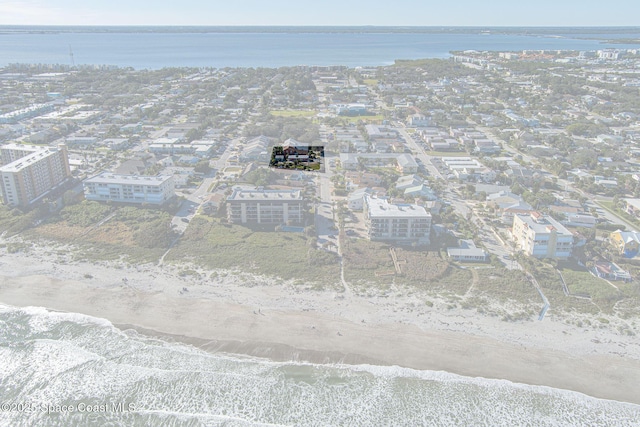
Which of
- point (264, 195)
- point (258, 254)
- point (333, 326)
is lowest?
point (333, 326)

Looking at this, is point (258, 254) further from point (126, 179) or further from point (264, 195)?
point (126, 179)

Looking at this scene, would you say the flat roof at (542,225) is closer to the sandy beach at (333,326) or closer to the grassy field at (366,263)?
the sandy beach at (333,326)

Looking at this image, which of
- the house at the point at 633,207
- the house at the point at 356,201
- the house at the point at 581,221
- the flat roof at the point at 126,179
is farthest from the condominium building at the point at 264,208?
the house at the point at 633,207

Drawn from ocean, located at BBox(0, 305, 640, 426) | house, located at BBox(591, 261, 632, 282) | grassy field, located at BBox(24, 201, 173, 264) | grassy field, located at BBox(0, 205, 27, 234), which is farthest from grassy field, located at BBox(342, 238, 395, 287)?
grassy field, located at BBox(0, 205, 27, 234)

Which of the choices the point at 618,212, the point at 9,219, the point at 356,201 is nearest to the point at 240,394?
the point at 356,201

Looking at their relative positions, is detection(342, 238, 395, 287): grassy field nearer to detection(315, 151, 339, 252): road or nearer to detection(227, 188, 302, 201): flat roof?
detection(315, 151, 339, 252): road

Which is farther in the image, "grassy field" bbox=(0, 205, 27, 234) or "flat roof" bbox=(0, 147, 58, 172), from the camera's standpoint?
"flat roof" bbox=(0, 147, 58, 172)

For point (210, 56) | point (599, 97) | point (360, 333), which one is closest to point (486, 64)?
point (599, 97)

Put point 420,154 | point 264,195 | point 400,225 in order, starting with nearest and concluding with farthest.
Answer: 1. point 400,225
2. point 264,195
3. point 420,154
